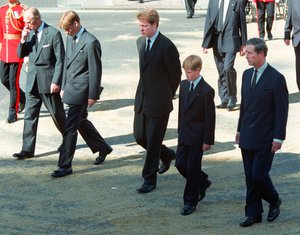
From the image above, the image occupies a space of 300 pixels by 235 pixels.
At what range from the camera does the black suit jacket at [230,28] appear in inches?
539

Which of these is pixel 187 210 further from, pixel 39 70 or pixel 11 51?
pixel 11 51

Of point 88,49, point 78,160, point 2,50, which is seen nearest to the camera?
point 88,49

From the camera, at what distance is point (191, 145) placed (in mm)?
9055

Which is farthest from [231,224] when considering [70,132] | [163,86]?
[70,132]

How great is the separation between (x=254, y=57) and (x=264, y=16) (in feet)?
39.8

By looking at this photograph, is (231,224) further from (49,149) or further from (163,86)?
(49,149)

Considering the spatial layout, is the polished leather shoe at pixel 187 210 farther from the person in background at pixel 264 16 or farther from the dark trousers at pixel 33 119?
the person in background at pixel 264 16

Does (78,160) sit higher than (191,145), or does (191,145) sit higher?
(191,145)

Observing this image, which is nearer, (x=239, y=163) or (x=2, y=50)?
(x=239, y=163)

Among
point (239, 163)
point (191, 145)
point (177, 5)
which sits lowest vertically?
point (177, 5)

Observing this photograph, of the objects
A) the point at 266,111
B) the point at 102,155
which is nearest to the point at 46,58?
the point at 102,155

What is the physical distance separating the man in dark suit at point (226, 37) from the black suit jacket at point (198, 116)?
4.67m

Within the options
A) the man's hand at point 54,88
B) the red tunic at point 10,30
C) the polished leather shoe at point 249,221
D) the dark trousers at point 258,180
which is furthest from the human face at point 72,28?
the polished leather shoe at point 249,221

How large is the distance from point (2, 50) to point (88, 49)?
3363 millimetres
